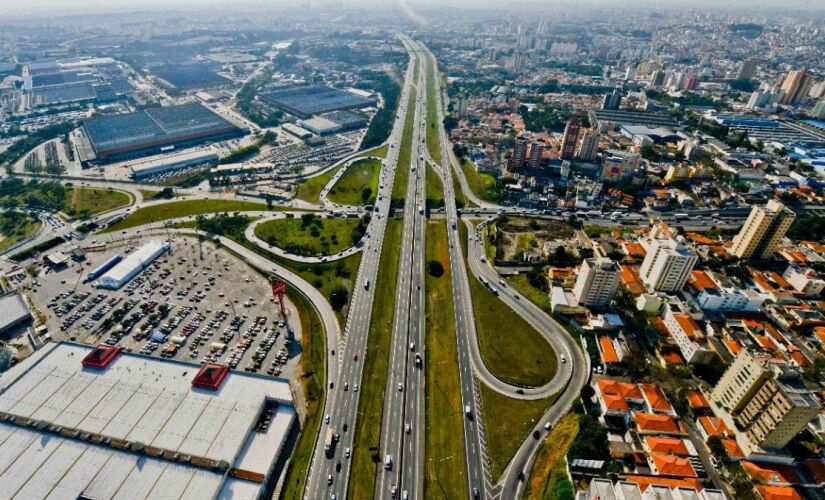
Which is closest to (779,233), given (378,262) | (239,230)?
(378,262)

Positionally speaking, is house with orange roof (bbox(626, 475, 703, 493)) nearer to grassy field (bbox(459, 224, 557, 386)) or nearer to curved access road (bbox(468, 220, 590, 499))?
curved access road (bbox(468, 220, 590, 499))

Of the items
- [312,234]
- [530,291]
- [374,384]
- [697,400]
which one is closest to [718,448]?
[697,400]

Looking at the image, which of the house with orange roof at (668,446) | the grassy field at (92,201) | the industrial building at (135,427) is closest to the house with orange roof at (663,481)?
the house with orange roof at (668,446)

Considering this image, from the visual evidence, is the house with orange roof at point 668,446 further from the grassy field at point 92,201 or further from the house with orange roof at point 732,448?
the grassy field at point 92,201

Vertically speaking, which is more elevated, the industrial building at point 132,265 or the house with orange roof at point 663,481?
the house with orange roof at point 663,481

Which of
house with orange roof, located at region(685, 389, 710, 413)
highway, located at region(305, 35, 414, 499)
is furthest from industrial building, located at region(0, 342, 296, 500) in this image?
house with orange roof, located at region(685, 389, 710, 413)

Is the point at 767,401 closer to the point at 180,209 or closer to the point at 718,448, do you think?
the point at 718,448
